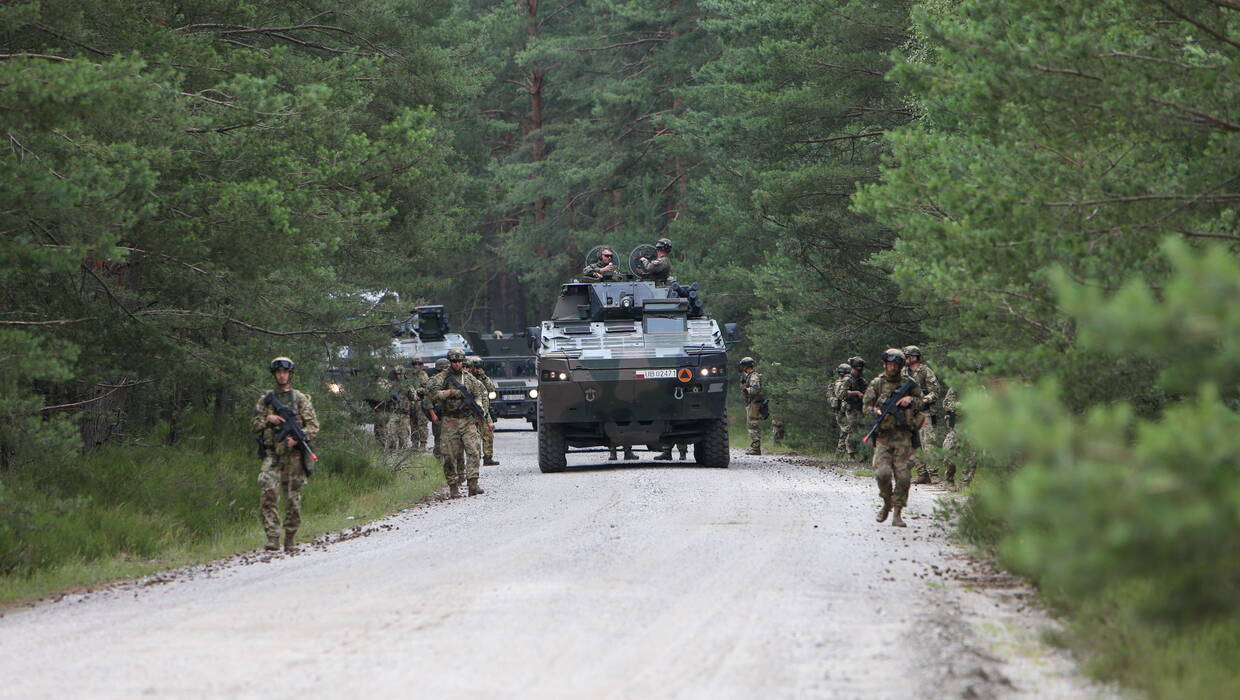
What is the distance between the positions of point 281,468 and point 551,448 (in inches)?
315

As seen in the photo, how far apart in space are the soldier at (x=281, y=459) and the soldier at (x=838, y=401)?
10460 millimetres

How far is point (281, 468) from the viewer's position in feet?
43.6

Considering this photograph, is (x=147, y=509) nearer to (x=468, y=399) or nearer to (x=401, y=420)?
(x=468, y=399)

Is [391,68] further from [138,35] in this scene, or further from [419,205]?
[138,35]

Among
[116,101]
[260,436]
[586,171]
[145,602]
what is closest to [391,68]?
[260,436]

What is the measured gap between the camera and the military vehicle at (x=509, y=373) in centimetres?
3484

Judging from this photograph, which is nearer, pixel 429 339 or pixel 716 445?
pixel 716 445

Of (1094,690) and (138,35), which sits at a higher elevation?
(138,35)

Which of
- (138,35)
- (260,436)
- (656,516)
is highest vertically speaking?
(138,35)

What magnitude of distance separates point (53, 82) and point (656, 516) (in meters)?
6.78

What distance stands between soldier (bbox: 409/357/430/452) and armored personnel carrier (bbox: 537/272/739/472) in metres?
1.97

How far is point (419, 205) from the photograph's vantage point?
22516 mm

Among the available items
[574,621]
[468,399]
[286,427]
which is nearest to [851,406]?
[468,399]

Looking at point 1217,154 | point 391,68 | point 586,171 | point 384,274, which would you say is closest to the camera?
point 1217,154
